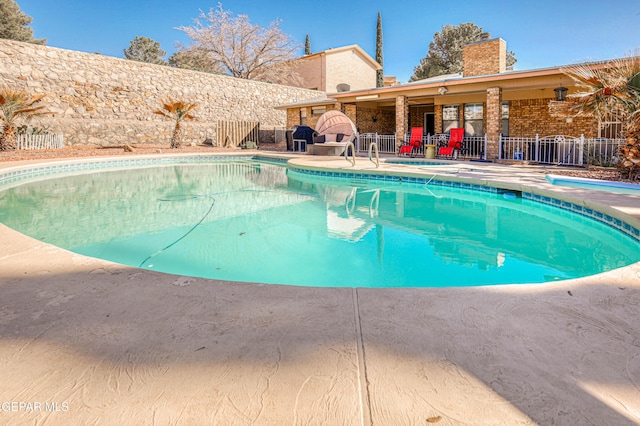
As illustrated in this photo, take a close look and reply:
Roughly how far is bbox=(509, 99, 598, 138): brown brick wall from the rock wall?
41.6 feet

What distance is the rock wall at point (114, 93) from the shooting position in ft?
51.3

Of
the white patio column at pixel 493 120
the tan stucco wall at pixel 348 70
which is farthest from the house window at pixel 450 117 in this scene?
the tan stucco wall at pixel 348 70

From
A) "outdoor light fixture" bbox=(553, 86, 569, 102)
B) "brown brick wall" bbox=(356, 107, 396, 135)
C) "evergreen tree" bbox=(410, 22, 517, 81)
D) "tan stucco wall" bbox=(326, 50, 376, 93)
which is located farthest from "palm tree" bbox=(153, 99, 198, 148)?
"evergreen tree" bbox=(410, 22, 517, 81)

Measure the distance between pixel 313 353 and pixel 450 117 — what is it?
618 inches

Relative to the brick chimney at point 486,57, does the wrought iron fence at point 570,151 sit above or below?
below

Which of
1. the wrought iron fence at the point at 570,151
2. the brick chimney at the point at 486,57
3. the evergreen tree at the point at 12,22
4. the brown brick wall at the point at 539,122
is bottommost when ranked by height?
the wrought iron fence at the point at 570,151

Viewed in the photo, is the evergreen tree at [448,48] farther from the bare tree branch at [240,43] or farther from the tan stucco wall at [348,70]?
the bare tree branch at [240,43]

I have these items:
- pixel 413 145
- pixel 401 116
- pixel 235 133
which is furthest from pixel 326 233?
pixel 235 133

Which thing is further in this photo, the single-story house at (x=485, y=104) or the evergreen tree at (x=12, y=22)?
the evergreen tree at (x=12, y=22)

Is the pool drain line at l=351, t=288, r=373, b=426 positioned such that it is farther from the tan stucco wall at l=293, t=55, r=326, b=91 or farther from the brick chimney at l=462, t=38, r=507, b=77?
the tan stucco wall at l=293, t=55, r=326, b=91

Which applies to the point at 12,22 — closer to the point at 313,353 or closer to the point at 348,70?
the point at 348,70

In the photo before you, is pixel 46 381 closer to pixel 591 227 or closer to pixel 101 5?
pixel 591 227

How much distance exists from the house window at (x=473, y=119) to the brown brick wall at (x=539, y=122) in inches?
40.0

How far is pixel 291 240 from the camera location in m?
5.00
